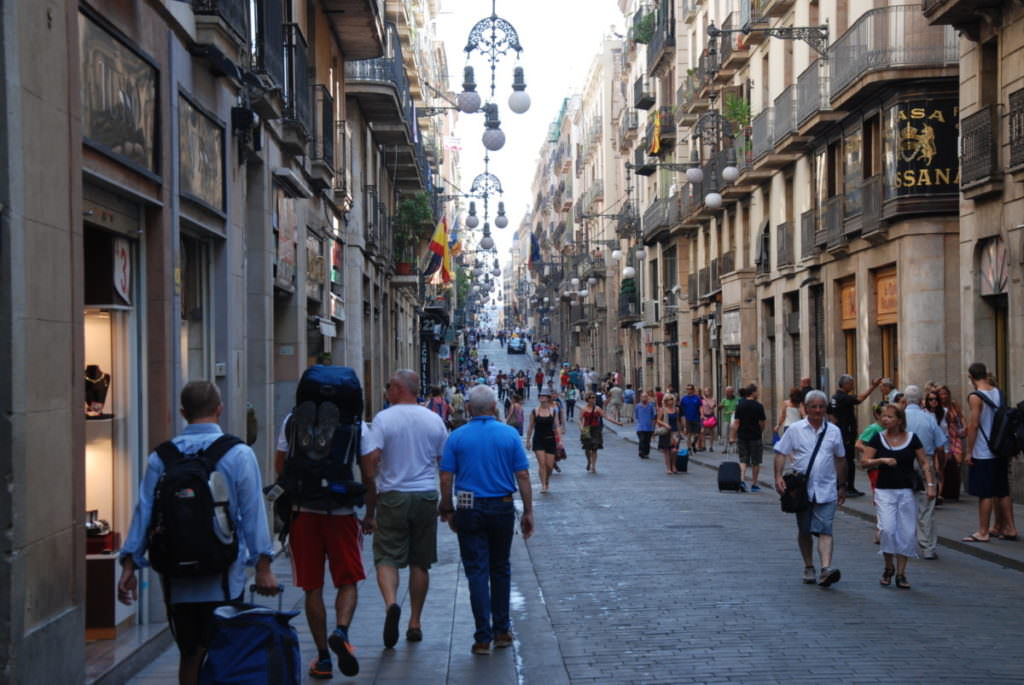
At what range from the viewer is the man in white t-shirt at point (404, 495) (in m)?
9.03

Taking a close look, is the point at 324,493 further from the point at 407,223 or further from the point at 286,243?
the point at 407,223

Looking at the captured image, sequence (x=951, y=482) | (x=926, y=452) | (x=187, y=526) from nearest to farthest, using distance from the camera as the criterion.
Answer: (x=187, y=526) → (x=926, y=452) → (x=951, y=482)

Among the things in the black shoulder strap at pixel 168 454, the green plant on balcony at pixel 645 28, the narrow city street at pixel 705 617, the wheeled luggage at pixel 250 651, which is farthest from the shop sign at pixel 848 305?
the green plant on balcony at pixel 645 28

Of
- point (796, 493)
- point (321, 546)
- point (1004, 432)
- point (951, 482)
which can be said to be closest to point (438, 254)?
point (951, 482)

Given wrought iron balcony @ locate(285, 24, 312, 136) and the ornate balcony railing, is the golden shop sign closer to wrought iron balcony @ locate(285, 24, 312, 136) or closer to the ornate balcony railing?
the ornate balcony railing

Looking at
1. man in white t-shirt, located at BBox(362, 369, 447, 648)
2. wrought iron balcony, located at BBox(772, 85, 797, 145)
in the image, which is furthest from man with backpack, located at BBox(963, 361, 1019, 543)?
wrought iron balcony, located at BBox(772, 85, 797, 145)

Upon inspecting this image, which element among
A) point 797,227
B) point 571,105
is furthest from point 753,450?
point 571,105

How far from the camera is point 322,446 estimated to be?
8.06 meters

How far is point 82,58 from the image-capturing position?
816 cm

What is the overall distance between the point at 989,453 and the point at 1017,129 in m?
6.27

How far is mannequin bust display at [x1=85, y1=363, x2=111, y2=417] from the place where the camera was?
9.28 m

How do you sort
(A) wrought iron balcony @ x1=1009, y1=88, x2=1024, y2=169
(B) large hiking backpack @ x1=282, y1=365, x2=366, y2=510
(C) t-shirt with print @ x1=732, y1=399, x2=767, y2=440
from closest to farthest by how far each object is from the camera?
1. (B) large hiking backpack @ x1=282, y1=365, x2=366, y2=510
2. (A) wrought iron balcony @ x1=1009, y1=88, x2=1024, y2=169
3. (C) t-shirt with print @ x1=732, y1=399, x2=767, y2=440

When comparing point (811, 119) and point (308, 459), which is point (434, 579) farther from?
point (811, 119)

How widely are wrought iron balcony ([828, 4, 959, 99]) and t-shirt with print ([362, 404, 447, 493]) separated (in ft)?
60.1
